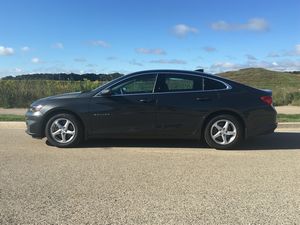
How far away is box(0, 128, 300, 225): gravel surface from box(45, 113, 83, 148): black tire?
0.20 m

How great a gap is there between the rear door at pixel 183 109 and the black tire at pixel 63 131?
1548 millimetres

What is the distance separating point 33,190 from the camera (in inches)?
228

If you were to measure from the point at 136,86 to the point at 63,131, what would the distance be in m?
1.62

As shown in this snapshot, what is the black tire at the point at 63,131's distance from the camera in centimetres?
874

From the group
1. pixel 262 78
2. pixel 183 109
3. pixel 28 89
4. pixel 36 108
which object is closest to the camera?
pixel 183 109

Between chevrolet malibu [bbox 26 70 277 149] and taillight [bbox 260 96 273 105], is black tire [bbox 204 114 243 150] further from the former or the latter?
taillight [bbox 260 96 273 105]

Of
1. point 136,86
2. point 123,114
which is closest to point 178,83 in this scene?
point 136,86

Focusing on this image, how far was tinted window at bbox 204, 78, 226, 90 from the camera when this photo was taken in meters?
8.84

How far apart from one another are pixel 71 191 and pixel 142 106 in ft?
10.6

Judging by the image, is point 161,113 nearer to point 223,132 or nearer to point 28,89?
point 223,132

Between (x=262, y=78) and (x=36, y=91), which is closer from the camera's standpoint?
(x=36, y=91)

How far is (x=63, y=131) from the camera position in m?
8.78

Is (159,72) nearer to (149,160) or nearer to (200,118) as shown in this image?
(200,118)

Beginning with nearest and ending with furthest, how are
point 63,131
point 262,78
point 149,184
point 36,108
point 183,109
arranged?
point 149,184 < point 183,109 < point 63,131 < point 36,108 < point 262,78
